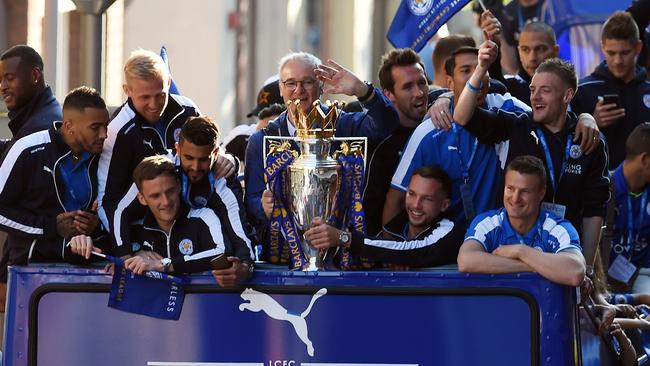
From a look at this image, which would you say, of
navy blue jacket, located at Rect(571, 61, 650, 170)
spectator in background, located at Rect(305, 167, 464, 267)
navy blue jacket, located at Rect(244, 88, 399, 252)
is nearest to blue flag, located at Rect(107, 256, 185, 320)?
spectator in background, located at Rect(305, 167, 464, 267)

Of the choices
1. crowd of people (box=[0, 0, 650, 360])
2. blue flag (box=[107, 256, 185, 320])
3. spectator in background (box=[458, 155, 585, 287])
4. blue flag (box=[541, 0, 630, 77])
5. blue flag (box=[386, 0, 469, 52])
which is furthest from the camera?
blue flag (box=[541, 0, 630, 77])

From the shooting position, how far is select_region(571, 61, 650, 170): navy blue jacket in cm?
922

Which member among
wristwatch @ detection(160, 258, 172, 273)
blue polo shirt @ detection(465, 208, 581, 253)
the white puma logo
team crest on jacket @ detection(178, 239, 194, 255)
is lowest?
the white puma logo

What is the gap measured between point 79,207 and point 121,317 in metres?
0.88

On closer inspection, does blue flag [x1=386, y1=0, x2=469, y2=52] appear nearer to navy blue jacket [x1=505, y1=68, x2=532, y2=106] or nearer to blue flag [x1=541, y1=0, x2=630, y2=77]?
navy blue jacket [x1=505, y1=68, x2=532, y2=106]

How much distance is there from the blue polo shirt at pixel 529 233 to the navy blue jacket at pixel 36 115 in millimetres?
2452

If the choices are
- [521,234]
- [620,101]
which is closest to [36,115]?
[521,234]

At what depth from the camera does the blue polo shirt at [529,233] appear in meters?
6.59

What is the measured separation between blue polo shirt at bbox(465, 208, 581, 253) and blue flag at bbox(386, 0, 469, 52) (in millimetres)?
2056

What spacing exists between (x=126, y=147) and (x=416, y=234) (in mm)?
1491

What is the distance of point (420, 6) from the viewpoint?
28.8ft

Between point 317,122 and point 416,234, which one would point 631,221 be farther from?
point 317,122

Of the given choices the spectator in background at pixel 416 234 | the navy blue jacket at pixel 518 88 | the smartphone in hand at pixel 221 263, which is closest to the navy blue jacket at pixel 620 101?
the navy blue jacket at pixel 518 88

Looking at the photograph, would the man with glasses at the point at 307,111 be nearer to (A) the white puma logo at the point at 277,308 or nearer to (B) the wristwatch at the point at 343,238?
(B) the wristwatch at the point at 343,238
